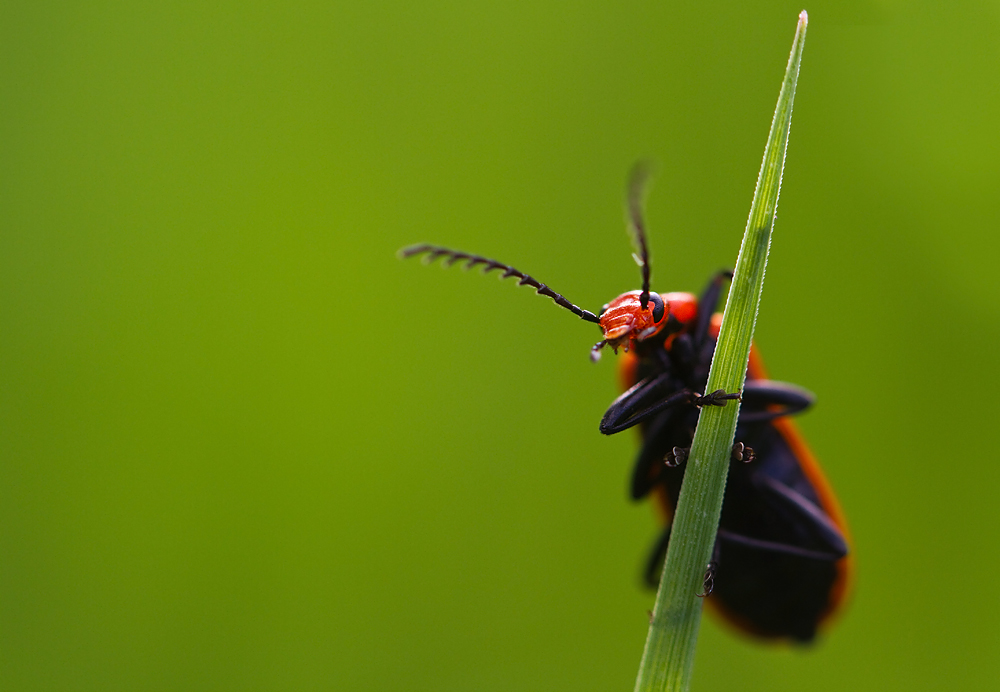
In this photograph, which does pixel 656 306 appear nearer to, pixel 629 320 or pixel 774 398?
pixel 629 320

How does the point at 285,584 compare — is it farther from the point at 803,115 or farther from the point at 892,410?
the point at 803,115

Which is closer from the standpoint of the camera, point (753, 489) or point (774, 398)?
point (774, 398)

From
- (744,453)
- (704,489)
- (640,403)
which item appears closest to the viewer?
(704,489)

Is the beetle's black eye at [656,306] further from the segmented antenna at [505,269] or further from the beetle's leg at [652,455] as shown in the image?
the beetle's leg at [652,455]

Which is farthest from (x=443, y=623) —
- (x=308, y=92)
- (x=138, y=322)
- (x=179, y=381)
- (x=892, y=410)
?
(x=308, y=92)

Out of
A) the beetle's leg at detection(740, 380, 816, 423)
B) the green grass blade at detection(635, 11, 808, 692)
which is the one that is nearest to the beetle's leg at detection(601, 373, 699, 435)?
the beetle's leg at detection(740, 380, 816, 423)

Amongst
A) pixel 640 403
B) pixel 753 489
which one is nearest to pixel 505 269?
pixel 640 403

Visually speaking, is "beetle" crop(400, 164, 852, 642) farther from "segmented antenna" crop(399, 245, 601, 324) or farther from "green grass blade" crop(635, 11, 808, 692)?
"green grass blade" crop(635, 11, 808, 692)
